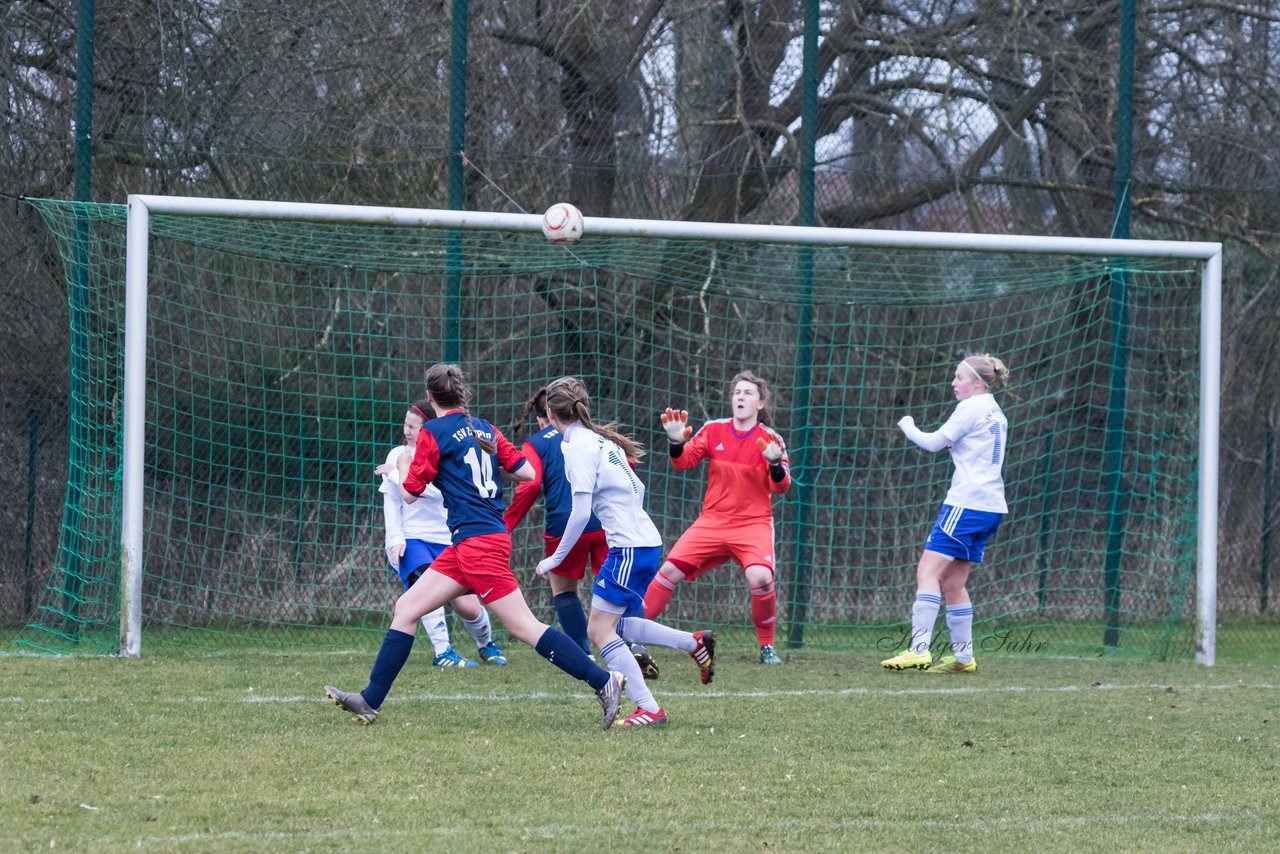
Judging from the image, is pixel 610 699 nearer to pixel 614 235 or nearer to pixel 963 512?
pixel 963 512

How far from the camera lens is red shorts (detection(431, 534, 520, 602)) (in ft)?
18.9

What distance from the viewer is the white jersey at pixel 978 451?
796cm

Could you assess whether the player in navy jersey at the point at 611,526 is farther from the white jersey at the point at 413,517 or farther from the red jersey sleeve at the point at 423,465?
the white jersey at the point at 413,517

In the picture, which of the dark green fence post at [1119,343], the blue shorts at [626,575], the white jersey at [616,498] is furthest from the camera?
the dark green fence post at [1119,343]

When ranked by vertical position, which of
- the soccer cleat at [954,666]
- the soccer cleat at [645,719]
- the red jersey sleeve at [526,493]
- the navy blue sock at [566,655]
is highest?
the red jersey sleeve at [526,493]

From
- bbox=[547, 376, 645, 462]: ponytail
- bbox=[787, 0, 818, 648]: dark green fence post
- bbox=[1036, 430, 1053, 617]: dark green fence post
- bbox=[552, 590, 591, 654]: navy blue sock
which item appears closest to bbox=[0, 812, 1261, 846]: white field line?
bbox=[547, 376, 645, 462]: ponytail

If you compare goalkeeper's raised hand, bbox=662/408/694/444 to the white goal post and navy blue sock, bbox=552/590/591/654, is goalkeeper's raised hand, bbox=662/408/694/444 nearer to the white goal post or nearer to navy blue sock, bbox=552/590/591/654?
navy blue sock, bbox=552/590/591/654

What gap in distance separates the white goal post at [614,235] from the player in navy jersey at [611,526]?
163 centimetres

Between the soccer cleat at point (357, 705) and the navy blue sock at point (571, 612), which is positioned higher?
the navy blue sock at point (571, 612)

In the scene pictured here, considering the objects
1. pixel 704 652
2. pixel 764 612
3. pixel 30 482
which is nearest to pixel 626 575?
pixel 704 652

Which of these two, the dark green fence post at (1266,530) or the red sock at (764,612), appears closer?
the red sock at (764,612)

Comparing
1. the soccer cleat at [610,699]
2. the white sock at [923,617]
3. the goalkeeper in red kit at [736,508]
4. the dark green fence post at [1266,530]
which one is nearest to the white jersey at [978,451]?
the white sock at [923,617]

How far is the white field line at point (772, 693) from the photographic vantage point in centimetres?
629

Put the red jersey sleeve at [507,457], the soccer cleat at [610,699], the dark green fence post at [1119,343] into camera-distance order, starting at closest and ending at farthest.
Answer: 1. the soccer cleat at [610,699]
2. the red jersey sleeve at [507,457]
3. the dark green fence post at [1119,343]
